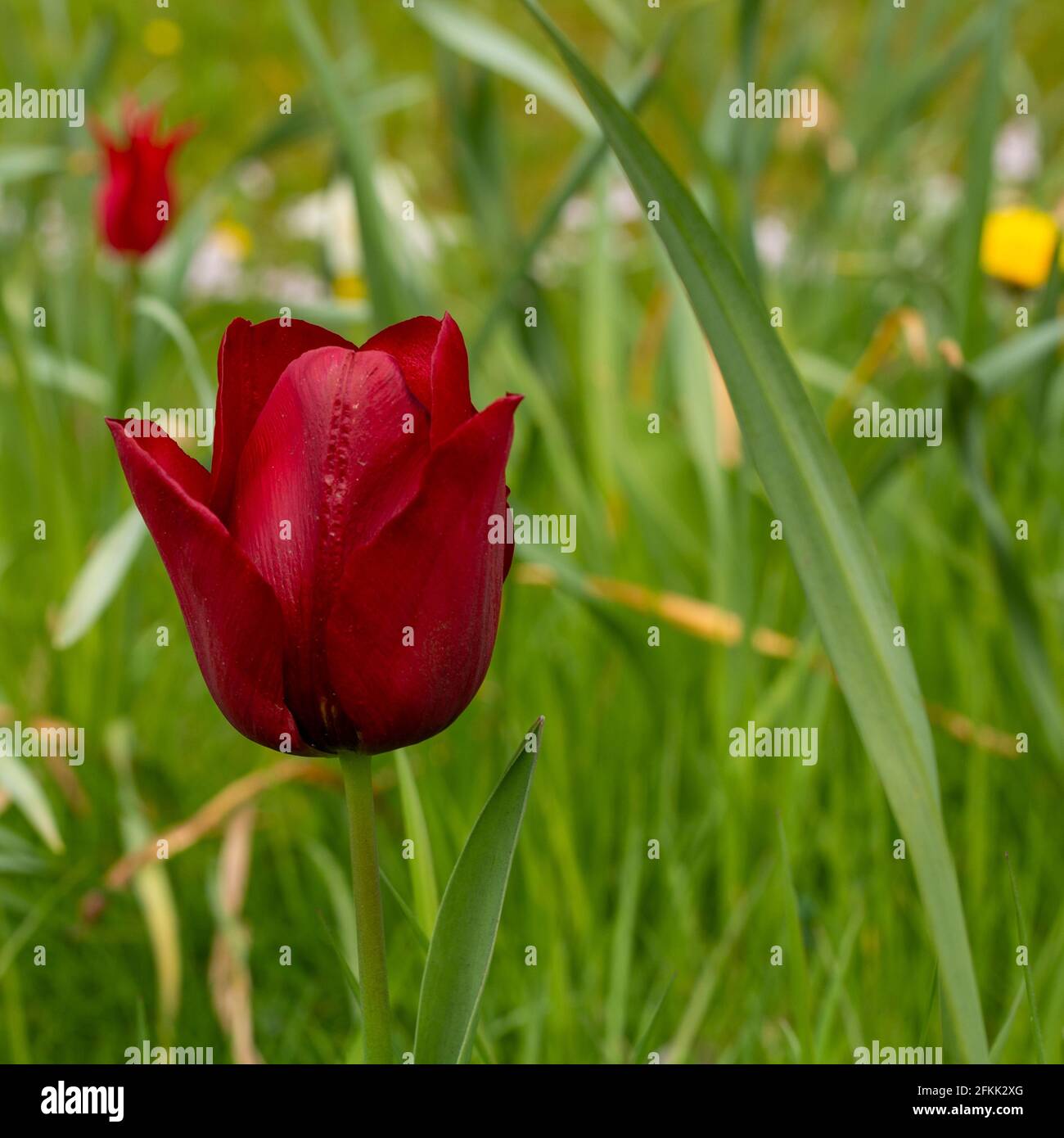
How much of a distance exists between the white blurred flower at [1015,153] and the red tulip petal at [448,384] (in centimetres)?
255

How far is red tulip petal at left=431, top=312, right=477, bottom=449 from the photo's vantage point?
1.26 feet

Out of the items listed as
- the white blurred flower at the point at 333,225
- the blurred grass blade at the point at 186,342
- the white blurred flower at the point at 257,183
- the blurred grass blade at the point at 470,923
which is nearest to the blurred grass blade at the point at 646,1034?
the blurred grass blade at the point at 470,923

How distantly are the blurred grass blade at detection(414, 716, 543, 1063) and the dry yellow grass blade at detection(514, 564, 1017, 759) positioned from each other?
23.8 inches

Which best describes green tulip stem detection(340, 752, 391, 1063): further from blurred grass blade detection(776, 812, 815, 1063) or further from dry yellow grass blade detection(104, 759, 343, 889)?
dry yellow grass blade detection(104, 759, 343, 889)

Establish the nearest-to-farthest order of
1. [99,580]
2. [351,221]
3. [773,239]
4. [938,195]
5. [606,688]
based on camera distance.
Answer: [99,580] < [606,688] < [351,221] < [938,195] < [773,239]

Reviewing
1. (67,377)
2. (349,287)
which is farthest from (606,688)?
(349,287)

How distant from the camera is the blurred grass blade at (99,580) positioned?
2.84 feet

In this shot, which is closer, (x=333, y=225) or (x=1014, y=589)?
(x=1014, y=589)

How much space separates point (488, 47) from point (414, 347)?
0.75 meters

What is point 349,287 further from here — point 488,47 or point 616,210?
point 488,47

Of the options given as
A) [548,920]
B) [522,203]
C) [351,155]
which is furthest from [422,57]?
[548,920]

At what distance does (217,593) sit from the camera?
1.29ft

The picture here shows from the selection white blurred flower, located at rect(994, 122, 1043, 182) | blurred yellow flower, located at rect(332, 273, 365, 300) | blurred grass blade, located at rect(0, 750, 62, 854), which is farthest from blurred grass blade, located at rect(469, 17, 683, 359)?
white blurred flower, located at rect(994, 122, 1043, 182)
